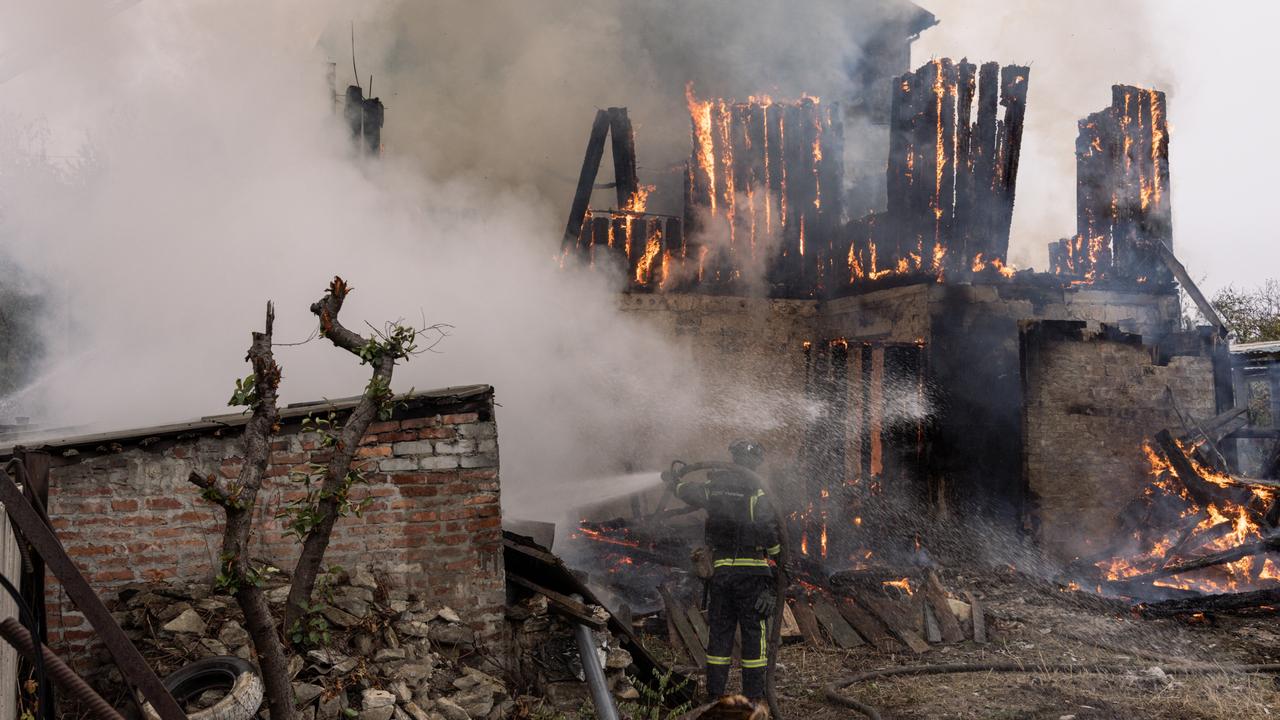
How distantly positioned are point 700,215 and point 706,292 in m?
1.47

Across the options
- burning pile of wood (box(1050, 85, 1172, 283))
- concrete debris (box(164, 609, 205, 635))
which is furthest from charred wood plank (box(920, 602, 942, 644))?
burning pile of wood (box(1050, 85, 1172, 283))

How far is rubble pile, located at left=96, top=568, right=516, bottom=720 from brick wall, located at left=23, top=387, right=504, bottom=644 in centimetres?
16

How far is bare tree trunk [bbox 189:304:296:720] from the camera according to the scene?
3342mm

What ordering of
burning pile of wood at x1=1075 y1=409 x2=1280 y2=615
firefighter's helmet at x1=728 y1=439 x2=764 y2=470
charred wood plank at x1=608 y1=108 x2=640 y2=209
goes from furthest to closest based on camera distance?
charred wood plank at x1=608 y1=108 x2=640 y2=209 < burning pile of wood at x1=1075 y1=409 x2=1280 y2=615 < firefighter's helmet at x1=728 y1=439 x2=764 y2=470

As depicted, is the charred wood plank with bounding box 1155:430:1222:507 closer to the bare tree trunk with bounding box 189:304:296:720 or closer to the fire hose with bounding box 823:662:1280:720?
the fire hose with bounding box 823:662:1280:720

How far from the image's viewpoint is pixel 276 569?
4977mm

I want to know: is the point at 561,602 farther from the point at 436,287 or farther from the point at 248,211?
the point at 248,211

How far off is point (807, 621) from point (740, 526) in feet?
8.27

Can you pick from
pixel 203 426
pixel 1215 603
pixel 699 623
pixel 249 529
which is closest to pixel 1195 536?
pixel 1215 603

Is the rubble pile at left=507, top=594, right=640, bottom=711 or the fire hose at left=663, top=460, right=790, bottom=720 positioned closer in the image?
the rubble pile at left=507, top=594, right=640, bottom=711

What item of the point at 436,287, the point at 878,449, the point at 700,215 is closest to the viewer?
the point at 878,449

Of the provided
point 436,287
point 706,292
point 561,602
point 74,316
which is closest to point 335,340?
point 561,602

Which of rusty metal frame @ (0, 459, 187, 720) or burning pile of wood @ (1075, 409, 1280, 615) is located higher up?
rusty metal frame @ (0, 459, 187, 720)

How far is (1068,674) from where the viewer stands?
6.86 meters
